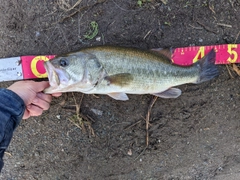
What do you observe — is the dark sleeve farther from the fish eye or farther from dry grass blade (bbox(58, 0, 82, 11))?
dry grass blade (bbox(58, 0, 82, 11))

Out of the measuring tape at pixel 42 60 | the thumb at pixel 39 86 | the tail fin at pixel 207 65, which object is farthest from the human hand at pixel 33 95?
the tail fin at pixel 207 65

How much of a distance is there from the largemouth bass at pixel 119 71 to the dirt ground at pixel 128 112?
1.25ft

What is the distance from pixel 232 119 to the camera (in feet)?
10.8

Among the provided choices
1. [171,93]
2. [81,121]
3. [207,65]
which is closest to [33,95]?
[81,121]

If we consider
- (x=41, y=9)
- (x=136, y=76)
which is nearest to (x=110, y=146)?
(x=136, y=76)

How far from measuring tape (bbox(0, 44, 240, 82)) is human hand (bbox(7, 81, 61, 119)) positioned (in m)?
0.23

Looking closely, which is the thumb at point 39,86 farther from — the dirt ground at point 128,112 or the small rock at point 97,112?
the small rock at point 97,112

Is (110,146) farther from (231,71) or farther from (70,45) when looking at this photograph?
(231,71)

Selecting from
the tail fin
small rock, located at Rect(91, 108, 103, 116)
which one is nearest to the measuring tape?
the tail fin

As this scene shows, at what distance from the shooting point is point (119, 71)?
8.56 feet

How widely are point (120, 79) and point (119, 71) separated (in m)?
0.08

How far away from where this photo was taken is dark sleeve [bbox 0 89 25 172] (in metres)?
2.32

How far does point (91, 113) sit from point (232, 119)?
1720mm

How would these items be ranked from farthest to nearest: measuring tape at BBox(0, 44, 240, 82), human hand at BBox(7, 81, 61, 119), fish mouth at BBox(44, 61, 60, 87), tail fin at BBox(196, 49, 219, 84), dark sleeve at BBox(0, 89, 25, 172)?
1. measuring tape at BBox(0, 44, 240, 82)
2. tail fin at BBox(196, 49, 219, 84)
3. human hand at BBox(7, 81, 61, 119)
4. fish mouth at BBox(44, 61, 60, 87)
5. dark sleeve at BBox(0, 89, 25, 172)
